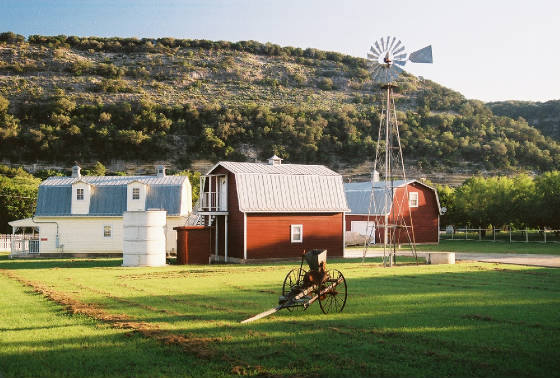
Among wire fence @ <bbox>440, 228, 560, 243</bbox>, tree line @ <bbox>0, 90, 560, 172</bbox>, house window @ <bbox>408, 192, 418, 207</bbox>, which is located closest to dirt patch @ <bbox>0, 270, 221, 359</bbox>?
house window @ <bbox>408, 192, 418, 207</bbox>

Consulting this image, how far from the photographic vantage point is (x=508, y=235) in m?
56.3

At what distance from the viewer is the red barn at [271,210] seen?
33.0 m

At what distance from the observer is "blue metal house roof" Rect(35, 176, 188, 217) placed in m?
38.5

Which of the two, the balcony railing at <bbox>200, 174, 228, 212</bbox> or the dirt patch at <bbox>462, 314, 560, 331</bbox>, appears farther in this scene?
the balcony railing at <bbox>200, 174, 228, 212</bbox>

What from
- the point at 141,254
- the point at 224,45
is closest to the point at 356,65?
the point at 224,45

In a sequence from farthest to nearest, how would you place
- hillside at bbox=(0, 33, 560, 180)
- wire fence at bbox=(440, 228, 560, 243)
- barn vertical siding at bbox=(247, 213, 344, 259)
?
hillside at bbox=(0, 33, 560, 180), wire fence at bbox=(440, 228, 560, 243), barn vertical siding at bbox=(247, 213, 344, 259)

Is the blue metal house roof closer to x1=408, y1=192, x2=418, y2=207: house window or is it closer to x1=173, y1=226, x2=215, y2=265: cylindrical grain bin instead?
x1=173, y1=226, x2=215, y2=265: cylindrical grain bin

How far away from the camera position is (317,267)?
14.1 m

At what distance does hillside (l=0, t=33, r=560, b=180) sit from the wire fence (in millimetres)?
17350

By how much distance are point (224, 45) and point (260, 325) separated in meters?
112

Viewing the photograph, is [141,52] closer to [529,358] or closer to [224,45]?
[224,45]

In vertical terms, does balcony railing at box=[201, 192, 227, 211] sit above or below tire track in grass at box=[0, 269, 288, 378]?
above

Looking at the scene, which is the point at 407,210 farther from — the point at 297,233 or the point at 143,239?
the point at 143,239

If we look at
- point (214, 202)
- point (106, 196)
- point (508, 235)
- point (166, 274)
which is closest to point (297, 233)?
point (214, 202)
